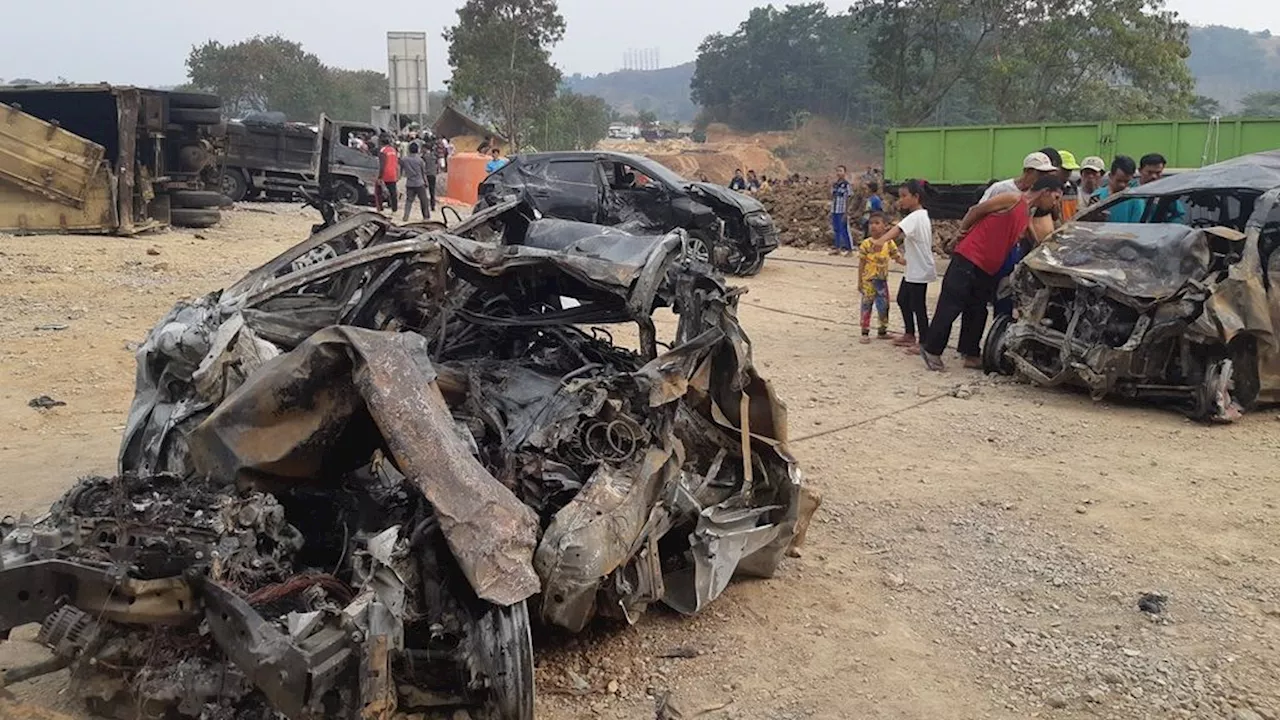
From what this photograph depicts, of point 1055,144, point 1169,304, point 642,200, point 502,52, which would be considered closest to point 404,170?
point 642,200

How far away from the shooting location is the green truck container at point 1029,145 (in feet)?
48.8

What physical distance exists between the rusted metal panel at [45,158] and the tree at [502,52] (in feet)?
97.5

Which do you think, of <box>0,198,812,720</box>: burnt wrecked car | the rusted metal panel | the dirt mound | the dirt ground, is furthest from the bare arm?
the rusted metal panel

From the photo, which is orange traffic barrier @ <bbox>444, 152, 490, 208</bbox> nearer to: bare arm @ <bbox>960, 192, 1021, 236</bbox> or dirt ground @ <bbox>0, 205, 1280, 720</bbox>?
dirt ground @ <bbox>0, 205, 1280, 720</bbox>

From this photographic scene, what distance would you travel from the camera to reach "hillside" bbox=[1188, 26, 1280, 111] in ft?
438

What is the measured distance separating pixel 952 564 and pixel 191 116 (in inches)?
532

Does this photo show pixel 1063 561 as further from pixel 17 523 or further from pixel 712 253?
pixel 712 253

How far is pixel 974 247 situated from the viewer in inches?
327

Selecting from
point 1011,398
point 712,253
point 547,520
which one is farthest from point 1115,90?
point 547,520

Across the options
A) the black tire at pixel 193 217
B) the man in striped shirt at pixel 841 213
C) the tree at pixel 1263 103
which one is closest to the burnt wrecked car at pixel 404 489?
the black tire at pixel 193 217

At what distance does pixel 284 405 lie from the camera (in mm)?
Answer: 3361

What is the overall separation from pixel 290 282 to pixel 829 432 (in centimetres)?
372

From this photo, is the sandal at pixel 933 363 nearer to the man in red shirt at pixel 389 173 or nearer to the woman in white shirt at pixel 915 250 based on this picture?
the woman in white shirt at pixel 915 250

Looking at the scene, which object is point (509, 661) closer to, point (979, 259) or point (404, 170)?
point (979, 259)
